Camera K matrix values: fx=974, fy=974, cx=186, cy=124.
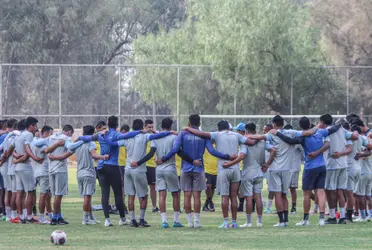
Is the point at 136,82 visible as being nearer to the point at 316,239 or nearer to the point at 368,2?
the point at 368,2

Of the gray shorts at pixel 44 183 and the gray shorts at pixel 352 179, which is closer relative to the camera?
the gray shorts at pixel 352 179

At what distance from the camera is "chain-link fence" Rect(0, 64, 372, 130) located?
45.2 metres

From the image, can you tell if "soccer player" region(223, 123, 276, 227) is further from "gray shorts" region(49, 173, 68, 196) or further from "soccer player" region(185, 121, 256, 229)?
"gray shorts" region(49, 173, 68, 196)

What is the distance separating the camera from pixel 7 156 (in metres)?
20.8

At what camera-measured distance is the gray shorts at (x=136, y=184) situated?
63.6ft

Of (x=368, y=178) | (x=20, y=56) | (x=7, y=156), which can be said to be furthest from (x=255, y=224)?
(x=20, y=56)

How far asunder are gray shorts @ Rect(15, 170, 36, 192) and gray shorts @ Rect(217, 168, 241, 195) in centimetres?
411

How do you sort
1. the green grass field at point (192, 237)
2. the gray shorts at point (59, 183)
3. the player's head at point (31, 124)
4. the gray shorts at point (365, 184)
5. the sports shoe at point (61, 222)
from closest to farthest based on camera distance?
the green grass field at point (192, 237) → the gray shorts at point (59, 183) → the sports shoe at point (61, 222) → the player's head at point (31, 124) → the gray shorts at point (365, 184)

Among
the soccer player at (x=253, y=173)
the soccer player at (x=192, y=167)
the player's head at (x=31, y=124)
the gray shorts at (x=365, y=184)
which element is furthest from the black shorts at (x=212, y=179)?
the player's head at (x=31, y=124)

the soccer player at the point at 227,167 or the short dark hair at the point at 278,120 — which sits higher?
the short dark hair at the point at 278,120

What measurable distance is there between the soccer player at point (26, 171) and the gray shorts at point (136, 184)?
6.65 ft

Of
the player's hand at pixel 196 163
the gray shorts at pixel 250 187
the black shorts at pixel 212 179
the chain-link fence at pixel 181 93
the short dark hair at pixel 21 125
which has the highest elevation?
the chain-link fence at pixel 181 93

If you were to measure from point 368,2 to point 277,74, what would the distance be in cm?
1339

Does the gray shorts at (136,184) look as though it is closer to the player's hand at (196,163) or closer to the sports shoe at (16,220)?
the player's hand at (196,163)
